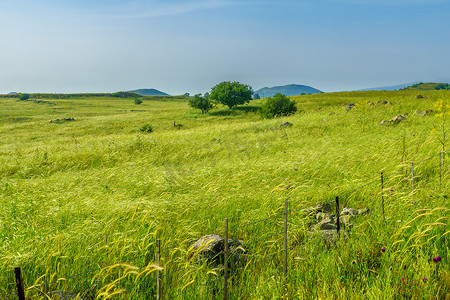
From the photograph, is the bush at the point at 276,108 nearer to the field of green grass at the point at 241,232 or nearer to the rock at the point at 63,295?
the field of green grass at the point at 241,232

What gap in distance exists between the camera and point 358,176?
7379 millimetres

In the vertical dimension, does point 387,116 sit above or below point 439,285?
above

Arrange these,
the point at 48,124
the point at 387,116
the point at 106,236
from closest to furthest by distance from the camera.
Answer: the point at 106,236, the point at 387,116, the point at 48,124

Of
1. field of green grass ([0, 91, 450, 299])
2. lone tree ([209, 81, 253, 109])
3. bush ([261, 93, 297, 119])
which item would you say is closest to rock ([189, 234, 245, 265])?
field of green grass ([0, 91, 450, 299])

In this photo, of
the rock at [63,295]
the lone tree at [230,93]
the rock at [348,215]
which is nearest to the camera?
the rock at [63,295]

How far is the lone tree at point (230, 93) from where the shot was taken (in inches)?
1903

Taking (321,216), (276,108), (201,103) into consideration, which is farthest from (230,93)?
(321,216)

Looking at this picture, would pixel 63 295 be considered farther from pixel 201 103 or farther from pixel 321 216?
pixel 201 103

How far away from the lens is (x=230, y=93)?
49000 mm

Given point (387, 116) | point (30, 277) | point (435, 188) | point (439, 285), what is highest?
point (387, 116)

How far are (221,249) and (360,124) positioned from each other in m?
16.7

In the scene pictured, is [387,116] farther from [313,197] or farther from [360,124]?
[313,197]

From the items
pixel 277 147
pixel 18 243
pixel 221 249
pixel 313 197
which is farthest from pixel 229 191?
pixel 277 147

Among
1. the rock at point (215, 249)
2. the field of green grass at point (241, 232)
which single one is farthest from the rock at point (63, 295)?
the rock at point (215, 249)
